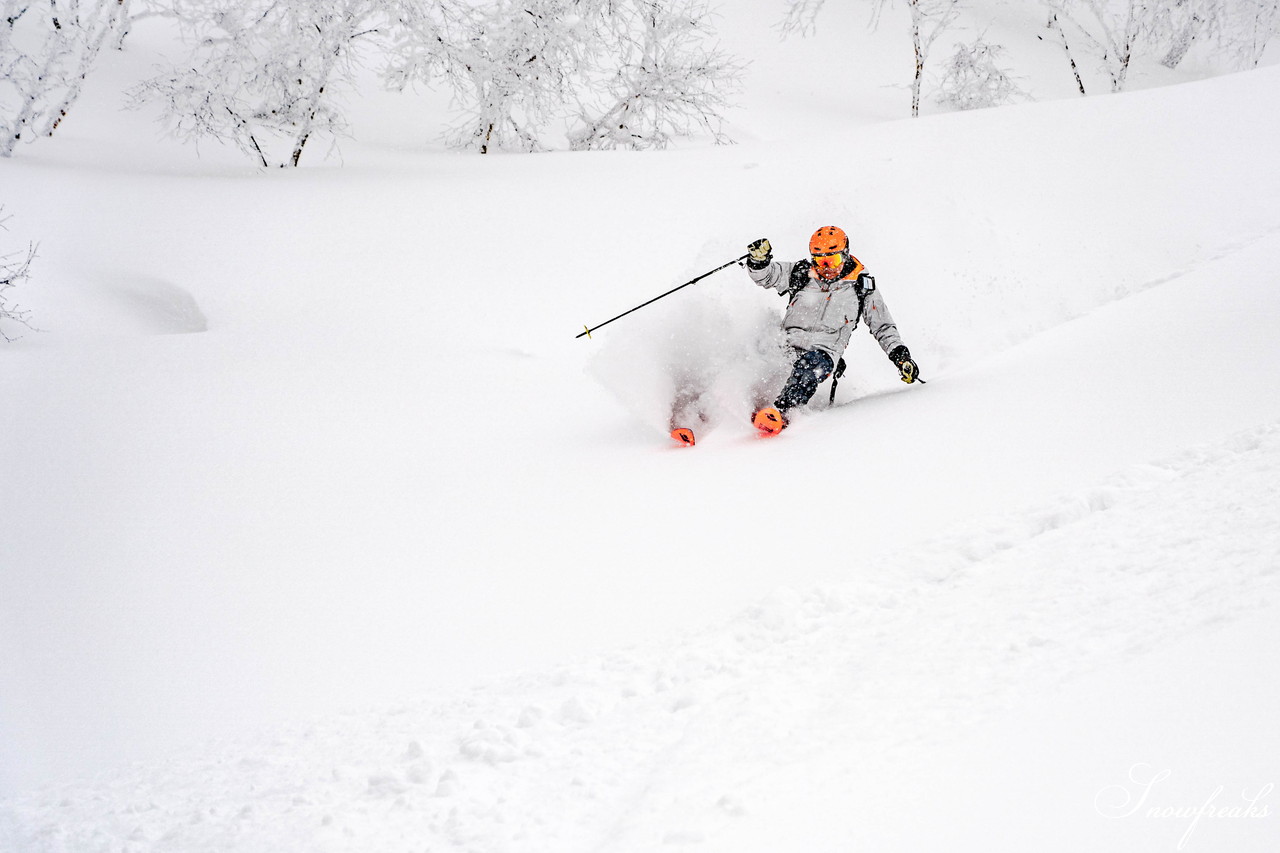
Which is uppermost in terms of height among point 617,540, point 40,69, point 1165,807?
point 40,69

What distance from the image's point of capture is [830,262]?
5492 millimetres

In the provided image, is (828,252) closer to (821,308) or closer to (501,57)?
(821,308)

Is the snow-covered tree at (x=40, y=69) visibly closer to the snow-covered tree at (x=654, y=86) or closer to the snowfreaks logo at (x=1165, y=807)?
the snow-covered tree at (x=654, y=86)

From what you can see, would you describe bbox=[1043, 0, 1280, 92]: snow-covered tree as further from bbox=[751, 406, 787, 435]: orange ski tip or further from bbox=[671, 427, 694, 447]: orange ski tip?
bbox=[671, 427, 694, 447]: orange ski tip

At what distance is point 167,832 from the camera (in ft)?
7.68

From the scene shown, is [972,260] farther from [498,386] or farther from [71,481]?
[71,481]

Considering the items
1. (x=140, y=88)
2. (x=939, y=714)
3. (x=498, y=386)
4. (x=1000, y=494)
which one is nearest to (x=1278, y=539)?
(x=1000, y=494)

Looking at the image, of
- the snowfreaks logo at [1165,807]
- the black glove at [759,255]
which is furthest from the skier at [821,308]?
the snowfreaks logo at [1165,807]

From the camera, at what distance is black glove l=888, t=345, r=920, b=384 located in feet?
18.1

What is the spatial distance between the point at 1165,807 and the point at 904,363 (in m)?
3.99

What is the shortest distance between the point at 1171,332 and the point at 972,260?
2.93 meters

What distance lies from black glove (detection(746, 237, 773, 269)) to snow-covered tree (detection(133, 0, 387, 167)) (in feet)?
22.4

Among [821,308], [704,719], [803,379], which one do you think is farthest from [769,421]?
[704,719]

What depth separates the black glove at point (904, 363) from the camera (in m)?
5.50
